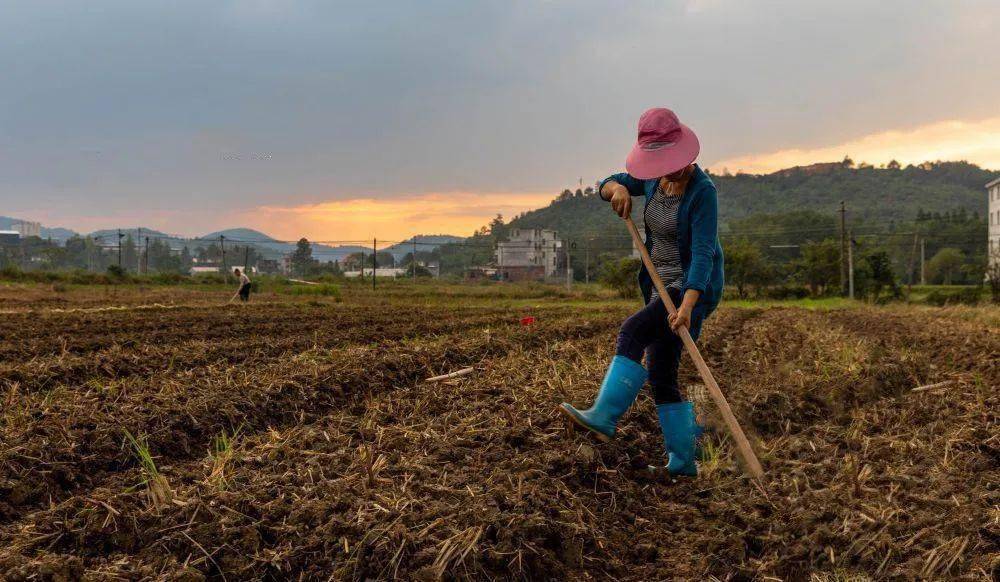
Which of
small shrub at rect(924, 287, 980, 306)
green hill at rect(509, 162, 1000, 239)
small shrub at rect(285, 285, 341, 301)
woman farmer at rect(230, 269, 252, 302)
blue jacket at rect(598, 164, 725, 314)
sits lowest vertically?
small shrub at rect(924, 287, 980, 306)

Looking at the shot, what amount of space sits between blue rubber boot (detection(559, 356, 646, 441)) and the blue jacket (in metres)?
0.56

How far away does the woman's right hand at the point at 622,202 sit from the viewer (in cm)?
419

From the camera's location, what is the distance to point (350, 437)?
4.70 meters

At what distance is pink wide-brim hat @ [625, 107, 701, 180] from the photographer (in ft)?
13.0

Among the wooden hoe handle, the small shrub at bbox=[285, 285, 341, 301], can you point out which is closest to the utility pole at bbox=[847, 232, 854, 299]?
the small shrub at bbox=[285, 285, 341, 301]

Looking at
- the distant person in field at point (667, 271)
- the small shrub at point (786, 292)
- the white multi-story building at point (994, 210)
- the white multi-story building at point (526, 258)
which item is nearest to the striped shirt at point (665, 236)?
the distant person in field at point (667, 271)

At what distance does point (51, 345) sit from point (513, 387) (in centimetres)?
716

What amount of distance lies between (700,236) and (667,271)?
0.35 m

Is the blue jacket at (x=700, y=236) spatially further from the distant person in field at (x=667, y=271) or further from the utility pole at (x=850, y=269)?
the utility pole at (x=850, y=269)

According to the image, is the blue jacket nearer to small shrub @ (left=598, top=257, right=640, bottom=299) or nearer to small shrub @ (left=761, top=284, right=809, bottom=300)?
small shrub @ (left=598, top=257, right=640, bottom=299)

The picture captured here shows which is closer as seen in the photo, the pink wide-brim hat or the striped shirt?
the pink wide-brim hat

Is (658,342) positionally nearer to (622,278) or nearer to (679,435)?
(679,435)

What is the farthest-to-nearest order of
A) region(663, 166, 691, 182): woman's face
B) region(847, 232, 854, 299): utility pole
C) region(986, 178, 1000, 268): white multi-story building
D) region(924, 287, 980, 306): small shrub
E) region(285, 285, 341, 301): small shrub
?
region(986, 178, 1000, 268): white multi-story building
region(847, 232, 854, 299): utility pole
region(285, 285, 341, 301): small shrub
region(924, 287, 980, 306): small shrub
region(663, 166, 691, 182): woman's face

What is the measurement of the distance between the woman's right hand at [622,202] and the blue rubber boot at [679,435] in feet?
3.81
